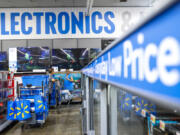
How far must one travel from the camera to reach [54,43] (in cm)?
845

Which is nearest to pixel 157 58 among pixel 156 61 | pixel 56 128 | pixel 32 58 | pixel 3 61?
pixel 156 61

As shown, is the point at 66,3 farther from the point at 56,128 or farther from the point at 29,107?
the point at 56,128

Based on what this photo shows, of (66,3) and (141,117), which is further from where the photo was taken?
(66,3)

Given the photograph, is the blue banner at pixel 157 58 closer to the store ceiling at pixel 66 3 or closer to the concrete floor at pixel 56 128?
the concrete floor at pixel 56 128

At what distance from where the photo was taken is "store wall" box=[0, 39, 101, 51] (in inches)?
330

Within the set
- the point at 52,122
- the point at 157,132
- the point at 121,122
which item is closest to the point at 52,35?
the point at 52,122

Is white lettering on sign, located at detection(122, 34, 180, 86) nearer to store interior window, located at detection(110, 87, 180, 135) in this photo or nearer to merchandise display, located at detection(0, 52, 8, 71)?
store interior window, located at detection(110, 87, 180, 135)

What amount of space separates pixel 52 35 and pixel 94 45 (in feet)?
6.73

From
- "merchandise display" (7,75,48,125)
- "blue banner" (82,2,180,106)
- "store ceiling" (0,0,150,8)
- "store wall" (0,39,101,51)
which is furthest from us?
"store wall" (0,39,101,51)

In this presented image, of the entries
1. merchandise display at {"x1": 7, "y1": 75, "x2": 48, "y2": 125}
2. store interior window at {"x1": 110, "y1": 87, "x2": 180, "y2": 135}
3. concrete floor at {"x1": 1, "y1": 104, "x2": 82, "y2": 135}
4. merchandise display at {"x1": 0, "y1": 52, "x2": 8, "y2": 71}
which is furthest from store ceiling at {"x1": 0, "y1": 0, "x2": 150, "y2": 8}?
store interior window at {"x1": 110, "y1": 87, "x2": 180, "y2": 135}

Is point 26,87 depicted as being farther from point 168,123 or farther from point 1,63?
point 168,123

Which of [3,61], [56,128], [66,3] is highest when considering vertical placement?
[66,3]

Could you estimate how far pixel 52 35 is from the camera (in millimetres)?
8492

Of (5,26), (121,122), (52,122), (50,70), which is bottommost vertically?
(52,122)
